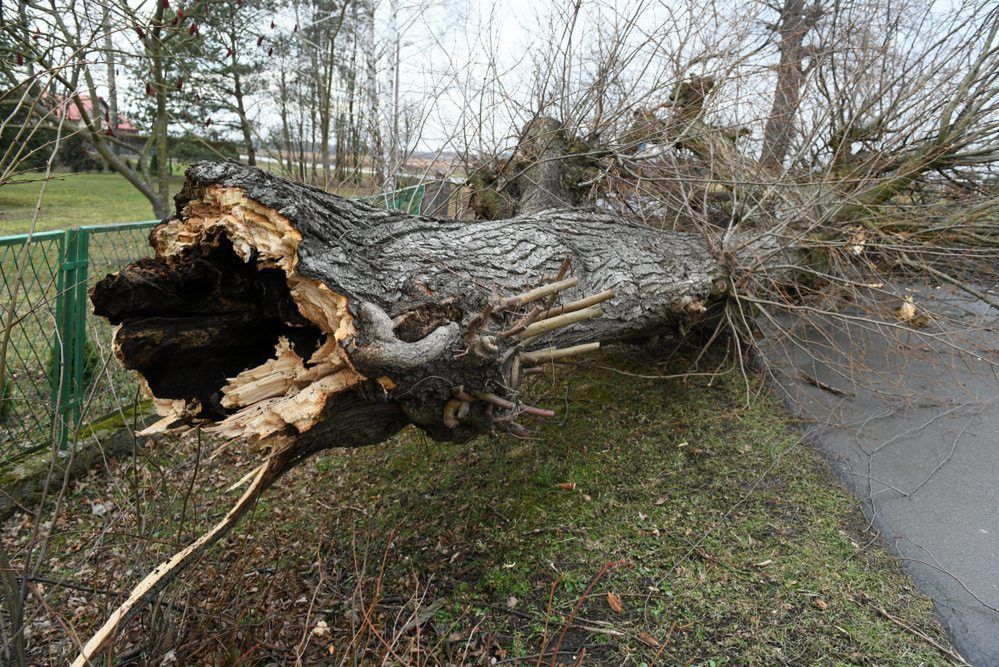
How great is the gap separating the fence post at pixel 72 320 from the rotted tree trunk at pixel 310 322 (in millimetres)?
1576

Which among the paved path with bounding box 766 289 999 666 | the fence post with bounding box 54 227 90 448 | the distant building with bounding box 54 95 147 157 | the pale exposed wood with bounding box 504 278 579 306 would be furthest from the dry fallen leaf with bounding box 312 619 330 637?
the paved path with bounding box 766 289 999 666

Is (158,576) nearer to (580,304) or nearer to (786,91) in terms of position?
(580,304)

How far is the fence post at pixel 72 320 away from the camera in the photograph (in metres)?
3.36

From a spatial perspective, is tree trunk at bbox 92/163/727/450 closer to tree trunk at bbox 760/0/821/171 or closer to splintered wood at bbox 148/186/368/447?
splintered wood at bbox 148/186/368/447

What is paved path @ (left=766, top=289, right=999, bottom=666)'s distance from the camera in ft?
9.43

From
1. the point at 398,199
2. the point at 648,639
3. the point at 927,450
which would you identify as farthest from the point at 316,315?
the point at 398,199

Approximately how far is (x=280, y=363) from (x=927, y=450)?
13.2 feet

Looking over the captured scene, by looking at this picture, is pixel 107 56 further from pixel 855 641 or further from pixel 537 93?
pixel 855 641

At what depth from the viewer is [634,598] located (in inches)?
105

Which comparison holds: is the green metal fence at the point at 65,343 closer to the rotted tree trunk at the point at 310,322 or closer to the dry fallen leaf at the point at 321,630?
the rotted tree trunk at the point at 310,322

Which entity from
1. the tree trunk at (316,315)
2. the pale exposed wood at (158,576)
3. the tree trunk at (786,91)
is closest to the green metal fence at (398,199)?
the tree trunk at (316,315)

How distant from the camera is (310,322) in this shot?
215cm

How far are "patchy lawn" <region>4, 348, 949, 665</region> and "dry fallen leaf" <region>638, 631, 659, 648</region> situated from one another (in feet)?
0.03

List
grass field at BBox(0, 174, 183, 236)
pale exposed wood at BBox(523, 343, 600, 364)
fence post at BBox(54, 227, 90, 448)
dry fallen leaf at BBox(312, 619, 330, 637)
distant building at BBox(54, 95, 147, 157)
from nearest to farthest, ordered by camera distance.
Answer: dry fallen leaf at BBox(312, 619, 330, 637) → pale exposed wood at BBox(523, 343, 600, 364) → fence post at BBox(54, 227, 90, 448) → distant building at BBox(54, 95, 147, 157) → grass field at BBox(0, 174, 183, 236)
